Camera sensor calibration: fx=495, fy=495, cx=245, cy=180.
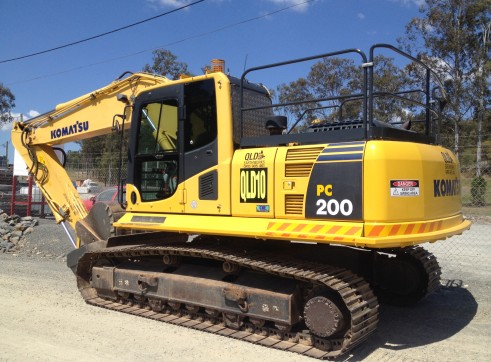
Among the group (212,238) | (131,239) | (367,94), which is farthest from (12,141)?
(367,94)

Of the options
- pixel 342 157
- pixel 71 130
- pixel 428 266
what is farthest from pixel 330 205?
pixel 71 130

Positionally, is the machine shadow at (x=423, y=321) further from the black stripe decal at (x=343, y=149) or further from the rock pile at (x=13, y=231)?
the rock pile at (x=13, y=231)

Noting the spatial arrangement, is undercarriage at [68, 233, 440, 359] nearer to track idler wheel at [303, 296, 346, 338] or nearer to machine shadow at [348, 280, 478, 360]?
track idler wheel at [303, 296, 346, 338]

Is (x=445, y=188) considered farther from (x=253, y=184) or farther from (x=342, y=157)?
(x=253, y=184)

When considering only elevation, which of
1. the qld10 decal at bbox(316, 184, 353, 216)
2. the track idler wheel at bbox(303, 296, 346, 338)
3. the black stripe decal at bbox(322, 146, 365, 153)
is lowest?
the track idler wheel at bbox(303, 296, 346, 338)

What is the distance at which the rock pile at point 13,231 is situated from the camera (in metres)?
11.9

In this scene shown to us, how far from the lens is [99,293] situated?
678 cm

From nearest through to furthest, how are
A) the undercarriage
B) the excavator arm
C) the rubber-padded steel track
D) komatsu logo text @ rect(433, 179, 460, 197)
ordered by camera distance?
the undercarriage, komatsu logo text @ rect(433, 179, 460, 197), the rubber-padded steel track, the excavator arm

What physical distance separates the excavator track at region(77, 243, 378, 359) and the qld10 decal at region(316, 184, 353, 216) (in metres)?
0.62

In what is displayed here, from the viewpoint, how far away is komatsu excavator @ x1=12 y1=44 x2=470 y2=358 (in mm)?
4492

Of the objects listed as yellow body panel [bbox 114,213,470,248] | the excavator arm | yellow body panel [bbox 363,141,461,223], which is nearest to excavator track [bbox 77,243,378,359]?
yellow body panel [bbox 114,213,470,248]

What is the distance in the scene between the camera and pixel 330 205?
14.9ft

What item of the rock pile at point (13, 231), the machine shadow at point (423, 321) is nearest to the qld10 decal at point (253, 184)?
the machine shadow at point (423, 321)

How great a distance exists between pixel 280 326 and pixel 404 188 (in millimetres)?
1848
